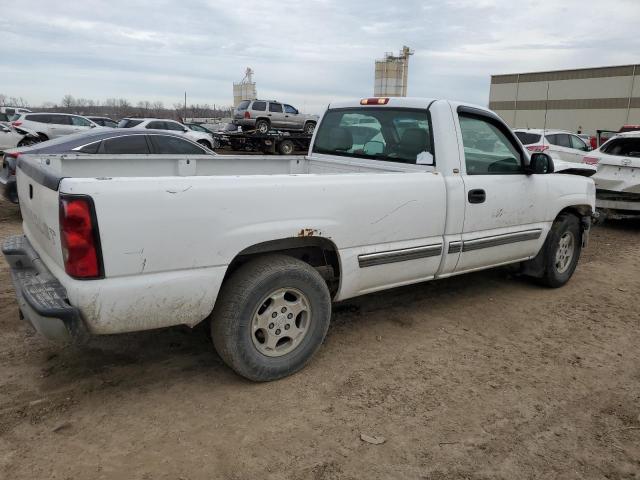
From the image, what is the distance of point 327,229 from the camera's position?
3.35 m

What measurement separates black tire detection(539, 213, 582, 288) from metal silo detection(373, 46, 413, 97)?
70.1m

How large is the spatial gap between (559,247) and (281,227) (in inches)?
140

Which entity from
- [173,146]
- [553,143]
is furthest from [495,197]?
[553,143]

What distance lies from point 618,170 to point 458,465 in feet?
26.6

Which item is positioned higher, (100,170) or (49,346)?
(100,170)

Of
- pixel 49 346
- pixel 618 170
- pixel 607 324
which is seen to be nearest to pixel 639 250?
pixel 618 170

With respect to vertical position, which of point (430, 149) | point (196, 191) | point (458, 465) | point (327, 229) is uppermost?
point (430, 149)

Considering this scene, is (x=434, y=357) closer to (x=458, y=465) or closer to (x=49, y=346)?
(x=458, y=465)

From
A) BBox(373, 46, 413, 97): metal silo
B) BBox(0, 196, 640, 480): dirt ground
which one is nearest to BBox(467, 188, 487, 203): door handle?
BBox(0, 196, 640, 480): dirt ground

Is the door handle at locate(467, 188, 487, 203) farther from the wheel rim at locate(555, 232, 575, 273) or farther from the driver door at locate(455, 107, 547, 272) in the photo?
the wheel rim at locate(555, 232, 575, 273)

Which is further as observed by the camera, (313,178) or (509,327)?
(509,327)

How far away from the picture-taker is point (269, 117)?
25250 mm

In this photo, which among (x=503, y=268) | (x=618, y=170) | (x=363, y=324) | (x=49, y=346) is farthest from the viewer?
(x=618, y=170)

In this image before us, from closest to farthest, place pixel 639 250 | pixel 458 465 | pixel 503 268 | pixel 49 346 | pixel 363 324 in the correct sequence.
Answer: pixel 458 465, pixel 49 346, pixel 363 324, pixel 503 268, pixel 639 250
